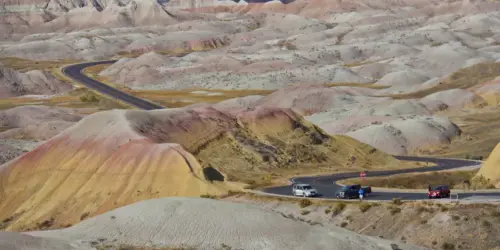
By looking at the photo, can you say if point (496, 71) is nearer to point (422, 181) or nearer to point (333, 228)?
point (422, 181)

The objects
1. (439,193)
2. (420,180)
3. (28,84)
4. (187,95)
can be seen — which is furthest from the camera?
(28,84)

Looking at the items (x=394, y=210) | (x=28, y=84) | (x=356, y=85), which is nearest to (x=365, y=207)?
(x=394, y=210)

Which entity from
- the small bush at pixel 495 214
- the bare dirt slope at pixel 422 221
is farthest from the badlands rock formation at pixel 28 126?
the small bush at pixel 495 214

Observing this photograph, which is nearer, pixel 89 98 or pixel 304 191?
pixel 304 191

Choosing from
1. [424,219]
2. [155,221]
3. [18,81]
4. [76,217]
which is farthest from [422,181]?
[18,81]

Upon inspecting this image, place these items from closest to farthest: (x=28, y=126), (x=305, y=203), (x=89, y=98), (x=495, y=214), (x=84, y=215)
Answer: (x=495, y=214), (x=305, y=203), (x=84, y=215), (x=28, y=126), (x=89, y=98)

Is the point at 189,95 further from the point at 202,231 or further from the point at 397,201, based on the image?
the point at 202,231

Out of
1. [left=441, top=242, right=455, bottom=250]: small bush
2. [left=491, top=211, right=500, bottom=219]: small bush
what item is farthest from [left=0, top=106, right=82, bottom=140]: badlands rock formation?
[left=441, top=242, right=455, bottom=250]: small bush

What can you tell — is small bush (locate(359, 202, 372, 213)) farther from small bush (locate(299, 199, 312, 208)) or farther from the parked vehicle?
the parked vehicle

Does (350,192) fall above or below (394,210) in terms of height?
below
